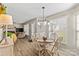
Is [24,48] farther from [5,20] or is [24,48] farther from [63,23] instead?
[63,23]

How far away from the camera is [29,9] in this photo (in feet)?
5.17

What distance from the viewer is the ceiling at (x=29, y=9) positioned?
157 centimetres

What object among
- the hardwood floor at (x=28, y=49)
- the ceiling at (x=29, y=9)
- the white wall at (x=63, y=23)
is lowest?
the hardwood floor at (x=28, y=49)

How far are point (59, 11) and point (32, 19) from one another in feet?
1.34

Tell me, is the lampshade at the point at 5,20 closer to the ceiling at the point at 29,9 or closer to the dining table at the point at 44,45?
the ceiling at the point at 29,9

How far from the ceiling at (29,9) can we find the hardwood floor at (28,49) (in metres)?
0.33

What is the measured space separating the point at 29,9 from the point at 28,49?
0.57 metres

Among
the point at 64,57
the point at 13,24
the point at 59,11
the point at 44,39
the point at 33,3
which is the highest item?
the point at 33,3

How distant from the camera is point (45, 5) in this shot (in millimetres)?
1588

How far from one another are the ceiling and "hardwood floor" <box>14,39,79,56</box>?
0.33 meters

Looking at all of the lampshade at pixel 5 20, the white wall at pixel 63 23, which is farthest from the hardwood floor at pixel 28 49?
the lampshade at pixel 5 20

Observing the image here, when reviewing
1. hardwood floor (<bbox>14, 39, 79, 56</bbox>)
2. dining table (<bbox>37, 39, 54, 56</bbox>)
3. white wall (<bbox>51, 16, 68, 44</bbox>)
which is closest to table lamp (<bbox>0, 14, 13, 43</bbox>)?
hardwood floor (<bbox>14, 39, 79, 56</bbox>)

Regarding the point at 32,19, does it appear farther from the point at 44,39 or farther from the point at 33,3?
the point at 44,39

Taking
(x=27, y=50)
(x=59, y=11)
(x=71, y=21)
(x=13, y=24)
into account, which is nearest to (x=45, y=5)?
(x=59, y=11)
